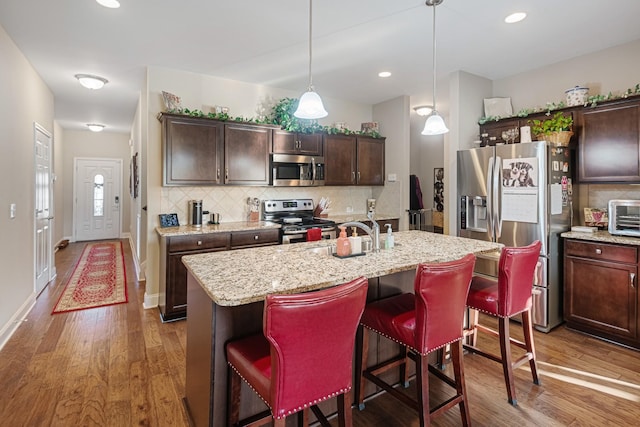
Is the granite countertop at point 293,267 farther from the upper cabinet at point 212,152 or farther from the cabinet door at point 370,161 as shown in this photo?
the cabinet door at point 370,161

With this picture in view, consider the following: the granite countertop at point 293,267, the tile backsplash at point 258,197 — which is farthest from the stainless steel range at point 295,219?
the granite countertop at point 293,267

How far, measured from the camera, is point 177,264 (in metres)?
3.42

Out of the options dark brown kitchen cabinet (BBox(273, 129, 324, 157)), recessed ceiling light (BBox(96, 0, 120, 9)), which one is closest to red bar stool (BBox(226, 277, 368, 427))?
recessed ceiling light (BBox(96, 0, 120, 9))

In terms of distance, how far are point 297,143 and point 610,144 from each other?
333 centimetres

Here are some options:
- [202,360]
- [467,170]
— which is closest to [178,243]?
[202,360]

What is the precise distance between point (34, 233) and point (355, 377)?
13.6ft

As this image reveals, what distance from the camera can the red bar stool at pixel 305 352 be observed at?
3.88ft

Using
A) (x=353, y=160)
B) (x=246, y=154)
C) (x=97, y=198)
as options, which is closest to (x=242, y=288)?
(x=246, y=154)

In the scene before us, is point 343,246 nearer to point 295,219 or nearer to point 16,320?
point 295,219

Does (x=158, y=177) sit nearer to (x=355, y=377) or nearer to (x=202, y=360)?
(x=202, y=360)

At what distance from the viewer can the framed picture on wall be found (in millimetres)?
7910

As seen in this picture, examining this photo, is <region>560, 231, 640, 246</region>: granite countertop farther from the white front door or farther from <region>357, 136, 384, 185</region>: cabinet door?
the white front door

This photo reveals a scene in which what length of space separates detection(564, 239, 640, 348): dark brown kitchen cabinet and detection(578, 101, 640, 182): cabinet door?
710mm

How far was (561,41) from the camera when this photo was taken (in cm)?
328
